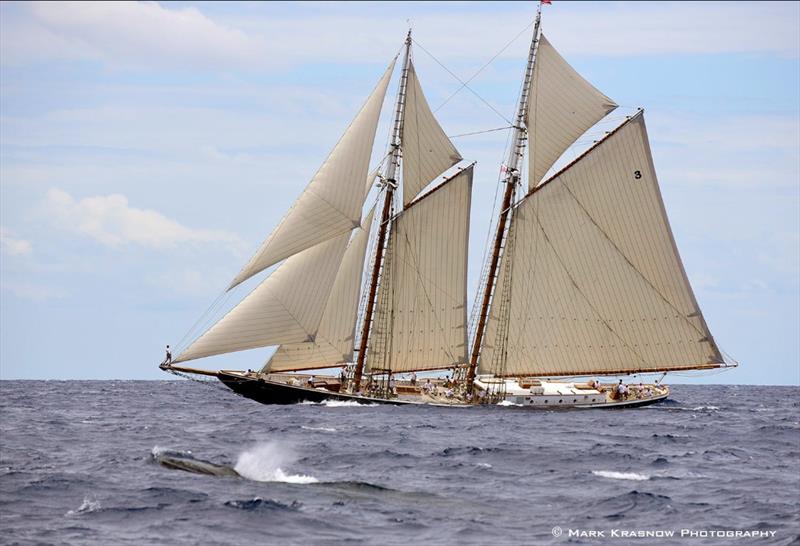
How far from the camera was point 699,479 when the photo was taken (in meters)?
39.0

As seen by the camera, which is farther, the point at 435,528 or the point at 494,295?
the point at 494,295

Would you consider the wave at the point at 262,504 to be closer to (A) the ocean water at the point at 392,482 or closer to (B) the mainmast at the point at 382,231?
(A) the ocean water at the point at 392,482

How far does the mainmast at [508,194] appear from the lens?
2793 inches

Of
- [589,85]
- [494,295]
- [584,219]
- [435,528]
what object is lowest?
[435,528]

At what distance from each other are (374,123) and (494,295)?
489 inches

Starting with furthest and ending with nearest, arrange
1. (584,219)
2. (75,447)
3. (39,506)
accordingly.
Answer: (584,219) → (75,447) → (39,506)

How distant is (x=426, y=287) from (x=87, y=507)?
128 ft

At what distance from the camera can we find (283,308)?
6456cm

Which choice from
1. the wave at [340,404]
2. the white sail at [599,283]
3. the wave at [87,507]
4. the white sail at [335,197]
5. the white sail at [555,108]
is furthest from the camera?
the white sail at [555,108]

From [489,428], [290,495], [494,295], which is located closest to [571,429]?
[489,428]

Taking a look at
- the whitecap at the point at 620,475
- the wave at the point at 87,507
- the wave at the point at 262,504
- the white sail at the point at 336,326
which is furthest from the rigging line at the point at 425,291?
the wave at the point at 87,507

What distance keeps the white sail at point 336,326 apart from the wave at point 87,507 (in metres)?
34.0

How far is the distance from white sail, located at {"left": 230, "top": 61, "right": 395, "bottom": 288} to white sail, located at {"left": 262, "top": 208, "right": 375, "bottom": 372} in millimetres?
2121

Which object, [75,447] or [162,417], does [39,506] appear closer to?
[75,447]
